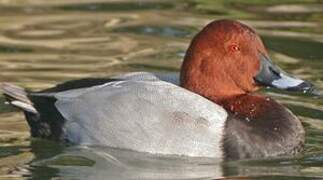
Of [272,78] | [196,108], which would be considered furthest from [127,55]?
[196,108]

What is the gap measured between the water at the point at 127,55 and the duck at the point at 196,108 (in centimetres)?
9

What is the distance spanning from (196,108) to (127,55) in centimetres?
333

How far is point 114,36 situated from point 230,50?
152 inches

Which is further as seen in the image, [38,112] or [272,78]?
[38,112]

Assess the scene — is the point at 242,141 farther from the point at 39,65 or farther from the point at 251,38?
the point at 39,65

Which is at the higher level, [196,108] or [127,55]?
[196,108]

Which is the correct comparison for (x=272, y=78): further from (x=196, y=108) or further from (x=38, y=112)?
(x=38, y=112)

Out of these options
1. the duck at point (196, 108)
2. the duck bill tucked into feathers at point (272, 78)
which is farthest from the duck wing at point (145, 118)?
the duck bill tucked into feathers at point (272, 78)

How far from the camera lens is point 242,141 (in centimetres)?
795

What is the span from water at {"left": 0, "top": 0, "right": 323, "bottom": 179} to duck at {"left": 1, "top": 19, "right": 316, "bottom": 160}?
0.09m

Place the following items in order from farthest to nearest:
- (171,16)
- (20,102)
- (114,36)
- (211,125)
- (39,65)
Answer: (171,16), (114,36), (39,65), (20,102), (211,125)

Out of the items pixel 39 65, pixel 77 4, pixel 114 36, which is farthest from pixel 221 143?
pixel 77 4

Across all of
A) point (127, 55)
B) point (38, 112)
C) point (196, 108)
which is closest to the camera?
point (196, 108)

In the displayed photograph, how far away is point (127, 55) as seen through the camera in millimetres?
11211
